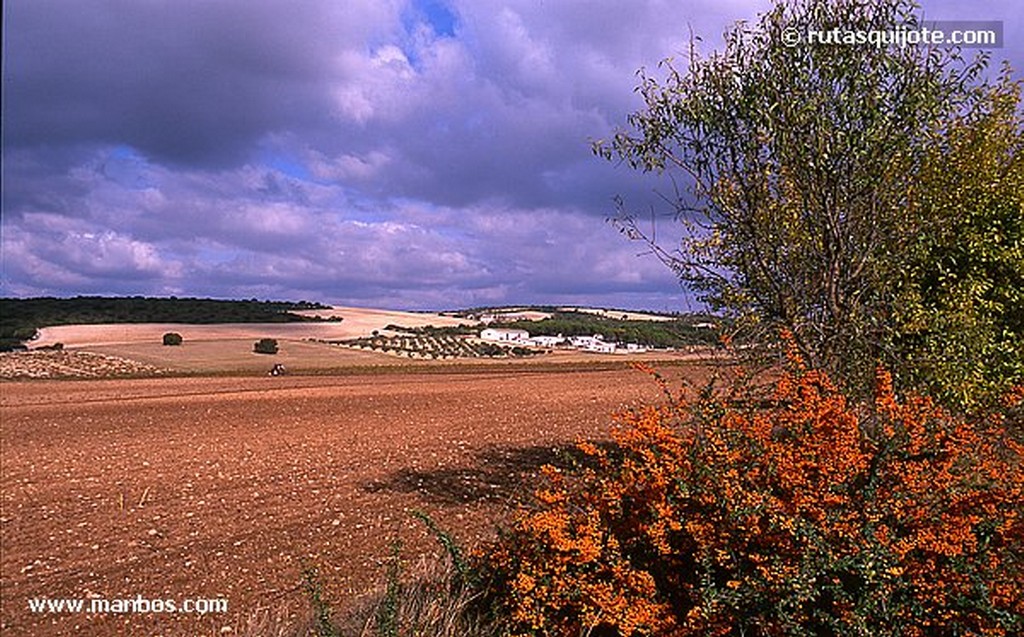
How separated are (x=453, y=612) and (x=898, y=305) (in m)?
7.51

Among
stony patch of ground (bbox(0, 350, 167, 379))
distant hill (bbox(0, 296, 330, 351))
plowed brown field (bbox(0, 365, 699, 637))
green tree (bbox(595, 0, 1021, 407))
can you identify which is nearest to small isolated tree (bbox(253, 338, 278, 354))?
stony patch of ground (bbox(0, 350, 167, 379))

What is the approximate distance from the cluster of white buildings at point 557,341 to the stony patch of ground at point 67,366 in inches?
1873

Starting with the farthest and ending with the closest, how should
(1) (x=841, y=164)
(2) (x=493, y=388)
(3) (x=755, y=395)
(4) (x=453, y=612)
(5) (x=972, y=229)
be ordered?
(2) (x=493, y=388) < (5) (x=972, y=229) < (1) (x=841, y=164) < (3) (x=755, y=395) < (4) (x=453, y=612)

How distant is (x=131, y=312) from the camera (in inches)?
4131

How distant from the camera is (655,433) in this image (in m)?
6.61

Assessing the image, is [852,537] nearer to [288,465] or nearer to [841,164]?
[841,164]

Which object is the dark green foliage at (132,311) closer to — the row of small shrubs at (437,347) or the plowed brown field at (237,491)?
the row of small shrubs at (437,347)

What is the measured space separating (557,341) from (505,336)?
25.5 feet

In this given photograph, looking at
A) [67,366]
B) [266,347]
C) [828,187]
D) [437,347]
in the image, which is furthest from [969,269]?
[437,347]

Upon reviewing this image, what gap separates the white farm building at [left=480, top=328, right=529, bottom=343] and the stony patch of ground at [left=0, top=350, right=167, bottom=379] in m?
47.6

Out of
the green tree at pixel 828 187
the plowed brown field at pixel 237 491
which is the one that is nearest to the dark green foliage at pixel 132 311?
the plowed brown field at pixel 237 491

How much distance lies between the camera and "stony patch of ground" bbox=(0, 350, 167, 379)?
2322 inches

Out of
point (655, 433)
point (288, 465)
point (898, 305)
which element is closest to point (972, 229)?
point (898, 305)

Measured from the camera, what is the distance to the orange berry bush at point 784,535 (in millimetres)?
5195
